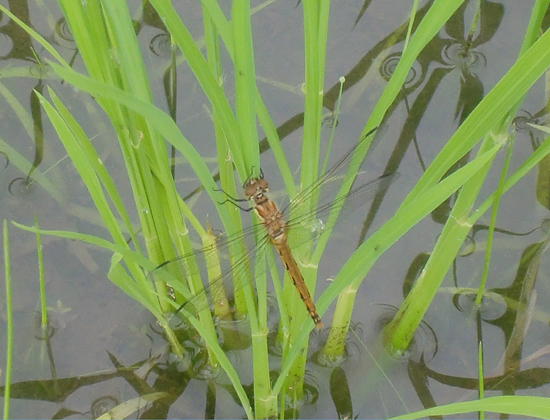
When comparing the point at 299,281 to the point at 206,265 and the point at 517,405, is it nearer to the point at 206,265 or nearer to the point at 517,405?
the point at 206,265

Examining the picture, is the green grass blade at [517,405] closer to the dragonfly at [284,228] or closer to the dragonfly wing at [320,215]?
the dragonfly at [284,228]

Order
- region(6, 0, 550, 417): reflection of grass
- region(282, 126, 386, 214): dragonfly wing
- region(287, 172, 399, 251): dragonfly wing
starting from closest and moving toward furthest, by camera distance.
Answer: region(6, 0, 550, 417): reflection of grass
region(282, 126, 386, 214): dragonfly wing
region(287, 172, 399, 251): dragonfly wing

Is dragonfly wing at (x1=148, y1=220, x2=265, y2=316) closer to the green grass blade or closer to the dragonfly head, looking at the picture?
the dragonfly head

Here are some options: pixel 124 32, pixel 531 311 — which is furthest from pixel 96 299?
pixel 531 311

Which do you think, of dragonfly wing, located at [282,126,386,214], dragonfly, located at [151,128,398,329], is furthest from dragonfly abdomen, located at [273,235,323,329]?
dragonfly wing, located at [282,126,386,214]

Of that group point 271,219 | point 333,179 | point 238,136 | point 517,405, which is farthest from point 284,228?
point 517,405

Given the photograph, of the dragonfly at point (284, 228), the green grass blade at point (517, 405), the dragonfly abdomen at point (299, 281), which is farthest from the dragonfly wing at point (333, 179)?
the green grass blade at point (517, 405)

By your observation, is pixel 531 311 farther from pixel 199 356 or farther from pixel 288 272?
pixel 199 356
